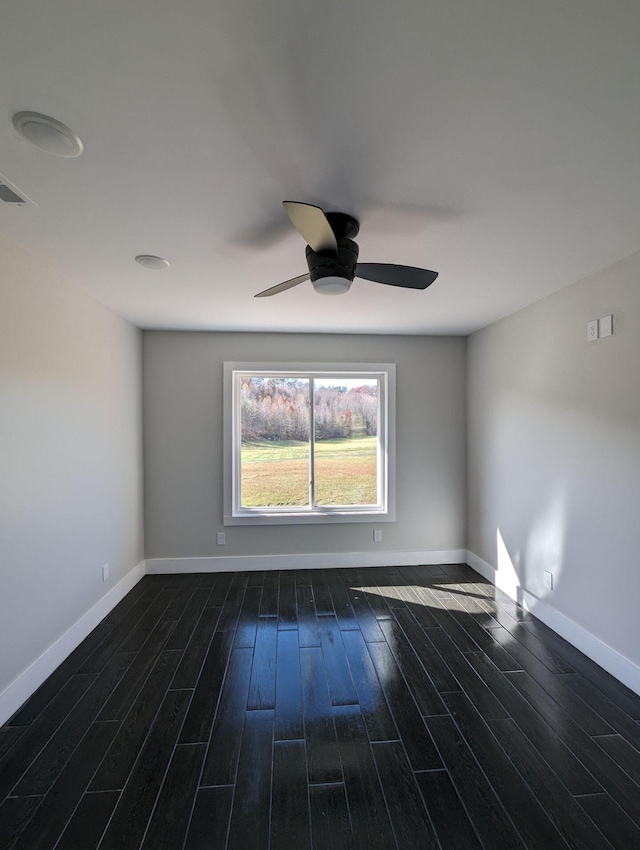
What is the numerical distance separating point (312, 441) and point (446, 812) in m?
3.07

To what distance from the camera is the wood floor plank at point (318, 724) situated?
1.76 meters

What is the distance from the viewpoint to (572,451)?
2785 millimetres

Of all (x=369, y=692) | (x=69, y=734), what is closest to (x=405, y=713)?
(x=369, y=692)

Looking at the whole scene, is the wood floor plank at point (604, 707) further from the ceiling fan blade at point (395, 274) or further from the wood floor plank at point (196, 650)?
the ceiling fan blade at point (395, 274)

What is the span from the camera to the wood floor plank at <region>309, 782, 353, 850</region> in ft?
4.78

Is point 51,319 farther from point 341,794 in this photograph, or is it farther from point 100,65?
point 341,794

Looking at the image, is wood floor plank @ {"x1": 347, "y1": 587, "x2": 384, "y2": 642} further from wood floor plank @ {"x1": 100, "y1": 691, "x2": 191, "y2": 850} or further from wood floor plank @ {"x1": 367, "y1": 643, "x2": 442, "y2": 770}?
wood floor plank @ {"x1": 100, "y1": 691, "x2": 191, "y2": 850}

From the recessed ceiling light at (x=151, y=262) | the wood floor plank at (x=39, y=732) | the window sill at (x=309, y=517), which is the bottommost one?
the wood floor plank at (x=39, y=732)

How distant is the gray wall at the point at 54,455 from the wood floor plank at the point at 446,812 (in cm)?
204

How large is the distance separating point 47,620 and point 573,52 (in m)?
3.34

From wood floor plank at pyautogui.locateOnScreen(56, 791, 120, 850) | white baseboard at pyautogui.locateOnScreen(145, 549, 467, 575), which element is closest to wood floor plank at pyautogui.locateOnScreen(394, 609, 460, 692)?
white baseboard at pyautogui.locateOnScreen(145, 549, 467, 575)

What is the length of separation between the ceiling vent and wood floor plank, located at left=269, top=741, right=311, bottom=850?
8.40 ft

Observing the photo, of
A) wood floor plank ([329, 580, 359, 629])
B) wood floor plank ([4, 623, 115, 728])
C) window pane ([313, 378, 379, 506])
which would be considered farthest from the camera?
window pane ([313, 378, 379, 506])

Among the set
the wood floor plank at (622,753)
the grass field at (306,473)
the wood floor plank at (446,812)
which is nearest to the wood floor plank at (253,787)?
the wood floor plank at (446,812)
